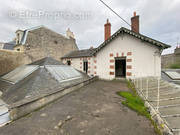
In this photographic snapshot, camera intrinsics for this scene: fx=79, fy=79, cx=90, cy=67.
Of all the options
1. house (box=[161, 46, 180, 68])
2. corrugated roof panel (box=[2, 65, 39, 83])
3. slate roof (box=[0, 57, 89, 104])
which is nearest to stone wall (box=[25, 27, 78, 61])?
corrugated roof panel (box=[2, 65, 39, 83])

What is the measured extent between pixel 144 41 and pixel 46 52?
39.7ft

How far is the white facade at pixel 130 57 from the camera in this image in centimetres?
654

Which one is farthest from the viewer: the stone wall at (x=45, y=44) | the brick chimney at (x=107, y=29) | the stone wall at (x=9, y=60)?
the stone wall at (x=45, y=44)

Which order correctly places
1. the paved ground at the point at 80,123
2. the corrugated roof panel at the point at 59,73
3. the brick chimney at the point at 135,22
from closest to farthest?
the paved ground at the point at 80,123 < the corrugated roof panel at the point at 59,73 < the brick chimney at the point at 135,22

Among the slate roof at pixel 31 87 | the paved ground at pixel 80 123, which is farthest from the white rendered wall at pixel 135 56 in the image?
the slate roof at pixel 31 87

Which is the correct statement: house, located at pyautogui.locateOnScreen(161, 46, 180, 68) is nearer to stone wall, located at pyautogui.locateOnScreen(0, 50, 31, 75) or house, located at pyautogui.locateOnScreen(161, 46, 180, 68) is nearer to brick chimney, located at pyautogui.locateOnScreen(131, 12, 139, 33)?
brick chimney, located at pyautogui.locateOnScreen(131, 12, 139, 33)

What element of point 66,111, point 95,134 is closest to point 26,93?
point 66,111

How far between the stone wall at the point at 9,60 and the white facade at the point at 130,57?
27.4 feet

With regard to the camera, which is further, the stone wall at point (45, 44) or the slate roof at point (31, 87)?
the stone wall at point (45, 44)

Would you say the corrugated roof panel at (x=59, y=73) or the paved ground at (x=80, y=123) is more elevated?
the corrugated roof panel at (x=59, y=73)

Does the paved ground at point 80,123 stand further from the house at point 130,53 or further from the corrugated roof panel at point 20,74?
the house at point 130,53

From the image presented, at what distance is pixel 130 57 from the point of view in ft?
23.5

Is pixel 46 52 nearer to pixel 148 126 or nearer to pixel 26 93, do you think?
pixel 26 93

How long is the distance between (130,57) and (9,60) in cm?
1156
